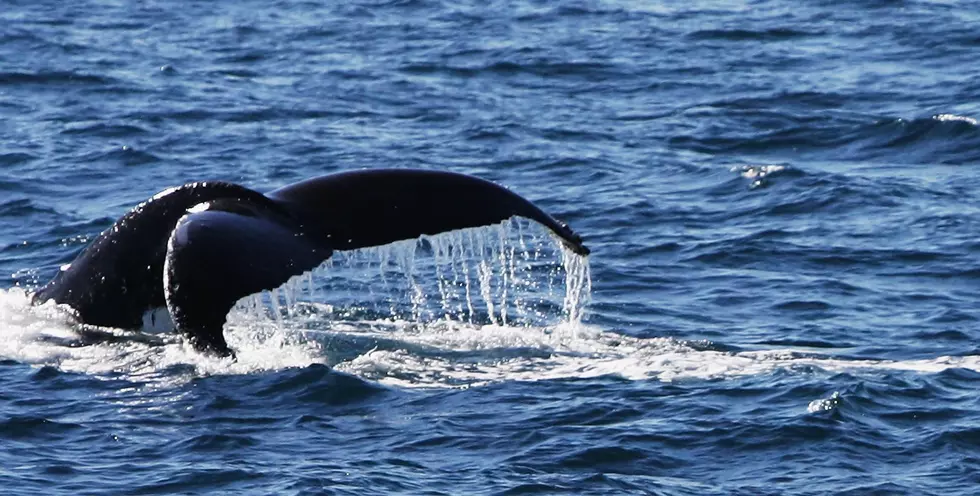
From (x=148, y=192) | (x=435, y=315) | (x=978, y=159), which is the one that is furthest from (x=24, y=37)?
(x=435, y=315)

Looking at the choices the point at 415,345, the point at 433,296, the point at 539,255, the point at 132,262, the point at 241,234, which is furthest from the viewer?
the point at 539,255

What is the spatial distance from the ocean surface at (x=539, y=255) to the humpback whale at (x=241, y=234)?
129mm

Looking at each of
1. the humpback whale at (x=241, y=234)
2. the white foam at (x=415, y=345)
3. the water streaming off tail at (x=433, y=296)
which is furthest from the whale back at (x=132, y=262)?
the water streaming off tail at (x=433, y=296)

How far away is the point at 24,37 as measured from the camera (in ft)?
88.4

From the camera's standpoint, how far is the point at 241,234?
9.22m

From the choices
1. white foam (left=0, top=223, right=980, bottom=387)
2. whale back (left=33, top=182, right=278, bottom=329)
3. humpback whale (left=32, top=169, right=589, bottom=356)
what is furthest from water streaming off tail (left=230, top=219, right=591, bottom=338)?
humpback whale (left=32, top=169, right=589, bottom=356)

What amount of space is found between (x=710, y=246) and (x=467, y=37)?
39.5 ft

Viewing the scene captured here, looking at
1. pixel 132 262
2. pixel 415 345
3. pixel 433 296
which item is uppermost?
pixel 132 262

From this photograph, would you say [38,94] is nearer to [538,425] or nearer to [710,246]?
[710,246]

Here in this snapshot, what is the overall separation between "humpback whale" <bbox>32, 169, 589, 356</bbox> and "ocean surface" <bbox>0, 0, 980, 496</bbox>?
129 millimetres

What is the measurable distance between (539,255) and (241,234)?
20.0 ft

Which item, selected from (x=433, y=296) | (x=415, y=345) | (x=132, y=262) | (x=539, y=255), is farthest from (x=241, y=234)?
(x=539, y=255)

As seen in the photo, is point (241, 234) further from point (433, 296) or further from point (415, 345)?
point (433, 296)

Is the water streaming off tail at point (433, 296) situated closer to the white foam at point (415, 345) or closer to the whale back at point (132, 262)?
the white foam at point (415, 345)
